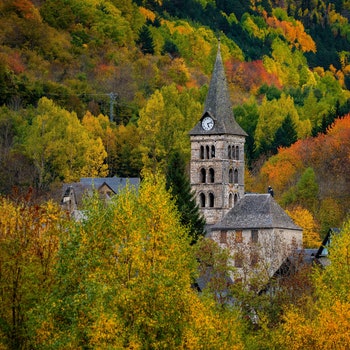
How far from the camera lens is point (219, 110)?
110562 millimetres

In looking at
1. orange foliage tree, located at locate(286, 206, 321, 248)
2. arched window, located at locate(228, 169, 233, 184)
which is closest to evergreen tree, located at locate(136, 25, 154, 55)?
orange foliage tree, located at locate(286, 206, 321, 248)

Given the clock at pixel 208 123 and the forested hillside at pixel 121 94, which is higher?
the forested hillside at pixel 121 94

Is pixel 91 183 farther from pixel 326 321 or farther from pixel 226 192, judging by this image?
pixel 326 321

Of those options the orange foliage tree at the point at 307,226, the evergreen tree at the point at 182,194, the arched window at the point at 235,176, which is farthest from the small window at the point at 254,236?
the arched window at the point at 235,176

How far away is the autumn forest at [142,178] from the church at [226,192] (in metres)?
4.22

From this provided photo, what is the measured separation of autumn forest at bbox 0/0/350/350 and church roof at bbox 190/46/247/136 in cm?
833

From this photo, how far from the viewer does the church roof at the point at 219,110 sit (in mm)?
110000

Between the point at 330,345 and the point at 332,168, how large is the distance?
233 ft

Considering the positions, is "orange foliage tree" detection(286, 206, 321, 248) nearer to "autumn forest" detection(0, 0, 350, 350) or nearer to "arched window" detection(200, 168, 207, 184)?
"autumn forest" detection(0, 0, 350, 350)

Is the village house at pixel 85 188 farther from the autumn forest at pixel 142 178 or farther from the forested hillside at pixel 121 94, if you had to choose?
the forested hillside at pixel 121 94

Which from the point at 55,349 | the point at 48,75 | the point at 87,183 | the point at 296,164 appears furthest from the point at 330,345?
the point at 48,75

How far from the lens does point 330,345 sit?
5503cm

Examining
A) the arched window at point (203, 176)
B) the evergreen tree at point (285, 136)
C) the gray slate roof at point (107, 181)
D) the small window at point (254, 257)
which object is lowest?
the small window at point (254, 257)

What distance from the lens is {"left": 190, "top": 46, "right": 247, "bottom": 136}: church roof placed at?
110m
